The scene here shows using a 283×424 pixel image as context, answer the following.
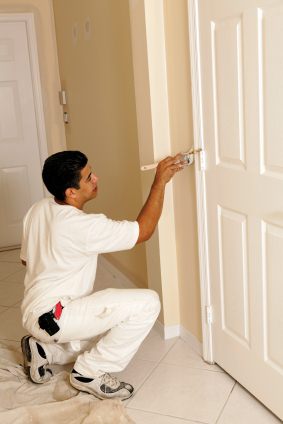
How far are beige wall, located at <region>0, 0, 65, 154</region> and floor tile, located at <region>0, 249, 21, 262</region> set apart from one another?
1023mm

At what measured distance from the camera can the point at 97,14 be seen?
3461 mm

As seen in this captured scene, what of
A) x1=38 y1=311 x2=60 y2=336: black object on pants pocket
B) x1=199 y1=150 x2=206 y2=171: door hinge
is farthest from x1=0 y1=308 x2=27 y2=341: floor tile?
x1=199 y1=150 x2=206 y2=171: door hinge

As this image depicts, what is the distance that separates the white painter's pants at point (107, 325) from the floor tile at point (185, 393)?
0.63ft

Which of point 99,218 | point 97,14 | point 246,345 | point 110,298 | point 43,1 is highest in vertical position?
point 43,1

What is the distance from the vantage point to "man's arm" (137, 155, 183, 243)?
7.31ft

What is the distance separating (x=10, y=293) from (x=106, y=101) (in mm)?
1568

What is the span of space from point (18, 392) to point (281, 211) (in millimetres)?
1516

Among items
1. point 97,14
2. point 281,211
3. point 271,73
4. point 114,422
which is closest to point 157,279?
point 114,422

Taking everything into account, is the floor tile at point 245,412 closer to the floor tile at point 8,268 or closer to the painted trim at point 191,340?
the painted trim at point 191,340

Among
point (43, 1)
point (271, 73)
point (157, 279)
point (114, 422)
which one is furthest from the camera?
point (43, 1)

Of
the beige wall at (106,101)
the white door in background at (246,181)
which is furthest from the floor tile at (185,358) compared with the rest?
the beige wall at (106,101)

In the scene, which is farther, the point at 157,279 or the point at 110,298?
the point at 157,279

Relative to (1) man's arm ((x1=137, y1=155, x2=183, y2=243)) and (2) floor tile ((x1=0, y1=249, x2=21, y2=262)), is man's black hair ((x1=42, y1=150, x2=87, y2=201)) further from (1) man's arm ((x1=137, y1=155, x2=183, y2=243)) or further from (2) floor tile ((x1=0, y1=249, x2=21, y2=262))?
(2) floor tile ((x1=0, y1=249, x2=21, y2=262))

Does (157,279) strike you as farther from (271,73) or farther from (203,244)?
Result: (271,73)
